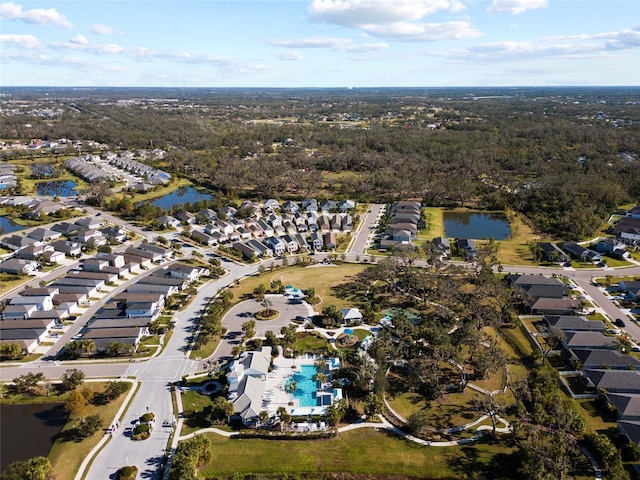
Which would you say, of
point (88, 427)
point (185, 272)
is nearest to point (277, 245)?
point (185, 272)

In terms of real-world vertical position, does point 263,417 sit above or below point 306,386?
above

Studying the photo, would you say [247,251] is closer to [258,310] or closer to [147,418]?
[258,310]

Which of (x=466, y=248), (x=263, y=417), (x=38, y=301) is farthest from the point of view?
(x=466, y=248)

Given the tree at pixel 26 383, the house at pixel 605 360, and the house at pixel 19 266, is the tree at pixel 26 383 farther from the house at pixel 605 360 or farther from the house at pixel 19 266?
the house at pixel 605 360

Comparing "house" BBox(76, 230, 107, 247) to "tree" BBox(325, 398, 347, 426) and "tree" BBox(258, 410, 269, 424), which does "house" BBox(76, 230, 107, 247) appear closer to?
"tree" BBox(258, 410, 269, 424)

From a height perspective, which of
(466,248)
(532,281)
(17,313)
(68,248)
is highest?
(68,248)

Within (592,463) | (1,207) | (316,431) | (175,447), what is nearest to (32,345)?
(175,447)
